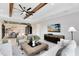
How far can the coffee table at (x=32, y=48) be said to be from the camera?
5.31ft

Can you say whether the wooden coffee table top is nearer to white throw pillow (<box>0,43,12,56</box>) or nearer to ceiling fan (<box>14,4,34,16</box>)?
white throw pillow (<box>0,43,12,56</box>)

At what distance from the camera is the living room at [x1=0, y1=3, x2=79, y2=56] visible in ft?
5.31

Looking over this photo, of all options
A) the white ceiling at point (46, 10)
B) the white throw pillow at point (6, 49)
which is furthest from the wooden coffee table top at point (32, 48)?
the white ceiling at point (46, 10)

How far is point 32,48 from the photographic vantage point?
1639 mm

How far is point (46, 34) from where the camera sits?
1.77 m

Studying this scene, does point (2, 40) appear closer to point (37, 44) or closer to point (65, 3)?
point (37, 44)

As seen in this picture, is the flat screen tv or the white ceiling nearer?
the white ceiling

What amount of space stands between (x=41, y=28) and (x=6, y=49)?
2.60 feet

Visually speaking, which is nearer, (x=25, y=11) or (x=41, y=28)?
(x=25, y=11)

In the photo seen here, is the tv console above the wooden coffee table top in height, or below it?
above

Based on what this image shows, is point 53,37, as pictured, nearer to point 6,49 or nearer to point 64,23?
point 64,23

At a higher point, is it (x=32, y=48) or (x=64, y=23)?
(x=64, y=23)

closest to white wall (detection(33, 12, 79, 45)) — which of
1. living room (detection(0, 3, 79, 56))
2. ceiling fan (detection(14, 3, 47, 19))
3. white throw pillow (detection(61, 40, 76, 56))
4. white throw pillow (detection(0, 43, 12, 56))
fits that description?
living room (detection(0, 3, 79, 56))

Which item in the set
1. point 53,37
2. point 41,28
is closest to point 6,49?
point 41,28
